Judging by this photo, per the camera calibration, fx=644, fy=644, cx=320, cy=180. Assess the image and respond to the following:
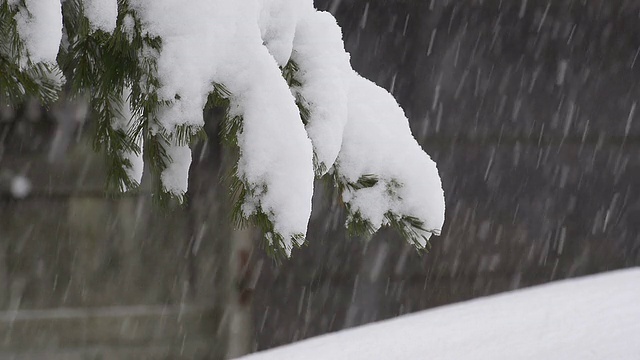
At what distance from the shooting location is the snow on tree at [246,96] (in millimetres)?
1316

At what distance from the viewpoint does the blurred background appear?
4.15 metres

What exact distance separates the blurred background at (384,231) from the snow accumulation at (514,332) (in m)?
1.80

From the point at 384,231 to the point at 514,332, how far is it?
2312 mm

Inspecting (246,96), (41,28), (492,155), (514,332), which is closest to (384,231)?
(492,155)

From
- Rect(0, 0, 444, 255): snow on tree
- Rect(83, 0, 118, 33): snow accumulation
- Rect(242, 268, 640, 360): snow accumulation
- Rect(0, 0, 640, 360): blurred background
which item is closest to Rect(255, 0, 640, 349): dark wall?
Rect(0, 0, 640, 360): blurred background

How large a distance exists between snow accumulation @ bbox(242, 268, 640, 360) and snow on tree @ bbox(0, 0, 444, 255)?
62cm

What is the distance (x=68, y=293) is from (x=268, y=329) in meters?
1.32

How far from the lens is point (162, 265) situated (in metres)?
4.25

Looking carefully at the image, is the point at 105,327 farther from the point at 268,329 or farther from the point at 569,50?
the point at 569,50

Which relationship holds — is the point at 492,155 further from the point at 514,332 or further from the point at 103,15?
the point at 103,15

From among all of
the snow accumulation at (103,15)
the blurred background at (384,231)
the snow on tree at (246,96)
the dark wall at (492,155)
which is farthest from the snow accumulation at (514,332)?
the dark wall at (492,155)

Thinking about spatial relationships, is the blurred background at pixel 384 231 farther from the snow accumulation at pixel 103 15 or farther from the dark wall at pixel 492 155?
the snow accumulation at pixel 103 15

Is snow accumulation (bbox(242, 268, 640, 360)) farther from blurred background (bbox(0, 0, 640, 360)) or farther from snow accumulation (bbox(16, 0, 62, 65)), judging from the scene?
blurred background (bbox(0, 0, 640, 360))

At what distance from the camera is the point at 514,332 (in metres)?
2.06
